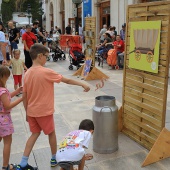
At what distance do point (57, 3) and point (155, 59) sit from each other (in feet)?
112

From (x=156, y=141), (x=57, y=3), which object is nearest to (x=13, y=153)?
(x=156, y=141)

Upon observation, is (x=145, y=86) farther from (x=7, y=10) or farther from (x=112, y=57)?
(x=7, y=10)

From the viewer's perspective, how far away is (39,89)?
3.32 metres

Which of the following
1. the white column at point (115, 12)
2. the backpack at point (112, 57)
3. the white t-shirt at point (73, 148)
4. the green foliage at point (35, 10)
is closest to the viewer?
the white t-shirt at point (73, 148)

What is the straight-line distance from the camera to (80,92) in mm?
7820

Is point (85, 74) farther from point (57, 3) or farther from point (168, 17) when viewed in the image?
point (57, 3)

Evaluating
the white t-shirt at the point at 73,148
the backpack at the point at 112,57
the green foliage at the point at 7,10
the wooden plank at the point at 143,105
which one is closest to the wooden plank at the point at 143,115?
the wooden plank at the point at 143,105

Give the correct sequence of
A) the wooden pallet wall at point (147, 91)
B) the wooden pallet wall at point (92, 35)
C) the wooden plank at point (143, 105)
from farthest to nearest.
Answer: the wooden pallet wall at point (92, 35)
the wooden plank at point (143, 105)
the wooden pallet wall at point (147, 91)

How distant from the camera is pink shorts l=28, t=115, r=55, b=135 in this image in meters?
3.43

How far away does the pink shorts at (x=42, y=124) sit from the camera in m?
3.43

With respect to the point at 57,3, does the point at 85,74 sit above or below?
below

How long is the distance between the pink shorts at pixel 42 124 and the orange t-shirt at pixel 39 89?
83 millimetres

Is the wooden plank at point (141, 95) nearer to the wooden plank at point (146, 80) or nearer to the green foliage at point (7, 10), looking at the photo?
the wooden plank at point (146, 80)

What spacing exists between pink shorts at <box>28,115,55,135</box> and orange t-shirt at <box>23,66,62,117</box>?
3.3 inches
